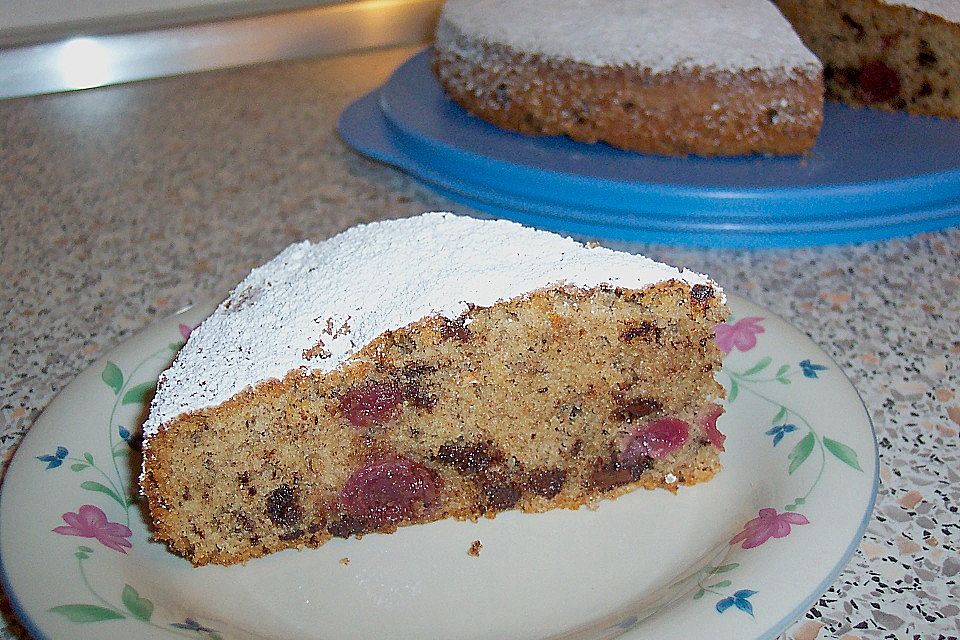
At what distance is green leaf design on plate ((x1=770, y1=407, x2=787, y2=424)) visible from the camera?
1.20 metres

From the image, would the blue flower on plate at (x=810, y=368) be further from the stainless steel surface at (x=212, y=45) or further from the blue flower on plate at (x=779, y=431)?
the stainless steel surface at (x=212, y=45)

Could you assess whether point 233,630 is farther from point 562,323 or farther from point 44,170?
point 44,170

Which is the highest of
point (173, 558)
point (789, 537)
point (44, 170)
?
point (789, 537)

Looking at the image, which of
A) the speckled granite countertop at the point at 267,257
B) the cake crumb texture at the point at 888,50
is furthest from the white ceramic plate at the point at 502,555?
the cake crumb texture at the point at 888,50

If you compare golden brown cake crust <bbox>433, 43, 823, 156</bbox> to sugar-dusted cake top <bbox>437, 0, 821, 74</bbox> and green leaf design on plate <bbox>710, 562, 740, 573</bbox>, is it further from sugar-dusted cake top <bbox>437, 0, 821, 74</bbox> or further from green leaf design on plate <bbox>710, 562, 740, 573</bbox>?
green leaf design on plate <bbox>710, 562, 740, 573</bbox>

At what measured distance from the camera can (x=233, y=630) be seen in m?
1.00

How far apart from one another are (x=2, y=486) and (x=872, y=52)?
7.36ft

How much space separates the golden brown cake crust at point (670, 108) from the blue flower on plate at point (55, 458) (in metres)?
1.29

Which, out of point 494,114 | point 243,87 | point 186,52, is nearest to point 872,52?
point 494,114

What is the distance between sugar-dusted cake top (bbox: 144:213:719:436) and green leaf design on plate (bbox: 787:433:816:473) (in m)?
0.23

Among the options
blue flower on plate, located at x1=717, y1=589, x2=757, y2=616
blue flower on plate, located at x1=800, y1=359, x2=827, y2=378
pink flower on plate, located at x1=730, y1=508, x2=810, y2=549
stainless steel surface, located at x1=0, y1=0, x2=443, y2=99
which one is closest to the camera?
blue flower on plate, located at x1=717, y1=589, x2=757, y2=616

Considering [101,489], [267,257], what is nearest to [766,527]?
[101,489]

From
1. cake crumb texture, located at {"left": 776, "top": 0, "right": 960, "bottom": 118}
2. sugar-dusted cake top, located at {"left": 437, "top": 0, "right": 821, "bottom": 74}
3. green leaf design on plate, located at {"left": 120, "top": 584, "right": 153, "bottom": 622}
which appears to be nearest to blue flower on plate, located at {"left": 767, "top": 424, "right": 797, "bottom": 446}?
green leaf design on plate, located at {"left": 120, "top": 584, "right": 153, "bottom": 622}

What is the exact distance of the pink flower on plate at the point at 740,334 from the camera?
133 cm
